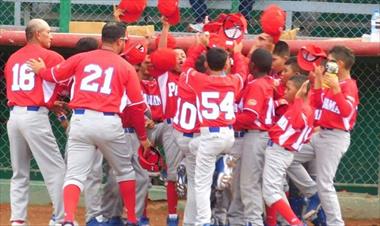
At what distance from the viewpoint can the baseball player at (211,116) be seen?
370 inches

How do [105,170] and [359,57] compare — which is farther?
[359,57]

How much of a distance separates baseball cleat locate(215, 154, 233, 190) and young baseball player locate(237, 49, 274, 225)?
22 cm

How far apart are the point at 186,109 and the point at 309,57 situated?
1.20m

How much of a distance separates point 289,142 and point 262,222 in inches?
31.0

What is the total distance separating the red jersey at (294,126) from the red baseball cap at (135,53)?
57.1 inches

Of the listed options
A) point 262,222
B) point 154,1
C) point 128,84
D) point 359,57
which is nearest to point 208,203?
point 262,222

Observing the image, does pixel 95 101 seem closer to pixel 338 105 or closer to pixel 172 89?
pixel 172 89

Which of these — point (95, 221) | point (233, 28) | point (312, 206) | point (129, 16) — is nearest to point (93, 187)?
point (95, 221)

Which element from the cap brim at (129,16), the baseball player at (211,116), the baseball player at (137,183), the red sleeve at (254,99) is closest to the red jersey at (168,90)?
the baseball player at (137,183)

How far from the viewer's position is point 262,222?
9828 millimetres

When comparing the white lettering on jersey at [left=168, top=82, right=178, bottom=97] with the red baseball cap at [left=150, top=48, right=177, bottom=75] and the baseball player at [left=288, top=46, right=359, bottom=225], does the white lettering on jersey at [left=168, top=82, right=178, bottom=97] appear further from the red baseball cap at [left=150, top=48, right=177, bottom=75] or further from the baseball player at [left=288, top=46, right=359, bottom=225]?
the baseball player at [left=288, top=46, right=359, bottom=225]

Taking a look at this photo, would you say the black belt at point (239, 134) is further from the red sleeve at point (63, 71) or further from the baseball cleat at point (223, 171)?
the red sleeve at point (63, 71)

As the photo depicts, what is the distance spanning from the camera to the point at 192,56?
9.86 metres

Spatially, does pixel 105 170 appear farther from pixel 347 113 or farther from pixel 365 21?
pixel 365 21
